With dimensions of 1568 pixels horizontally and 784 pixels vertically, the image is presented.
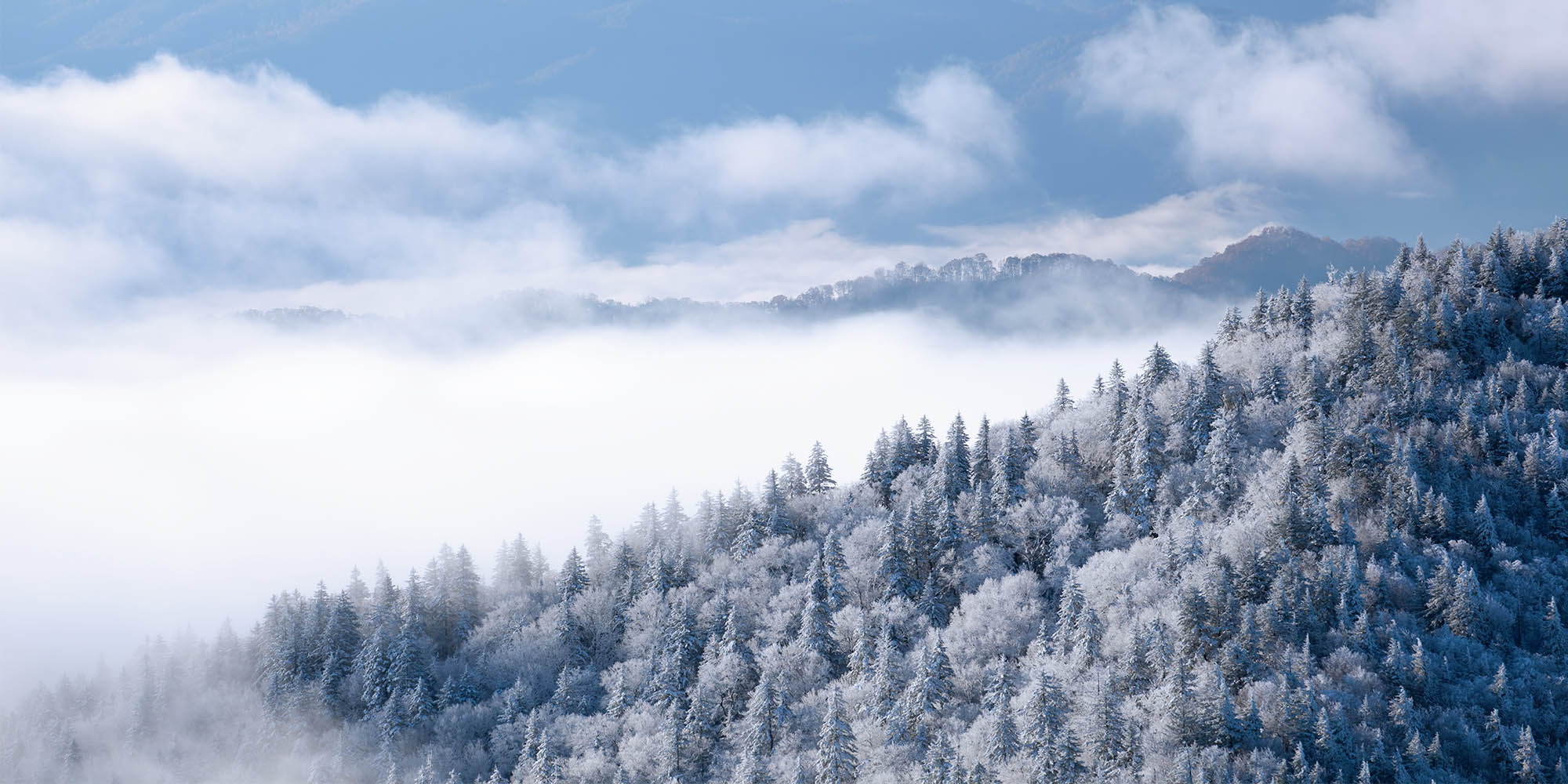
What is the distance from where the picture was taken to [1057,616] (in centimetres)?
10550

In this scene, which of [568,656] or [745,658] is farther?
[568,656]

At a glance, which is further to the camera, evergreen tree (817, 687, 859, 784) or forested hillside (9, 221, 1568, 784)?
evergreen tree (817, 687, 859, 784)

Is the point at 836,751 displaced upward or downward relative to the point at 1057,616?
downward

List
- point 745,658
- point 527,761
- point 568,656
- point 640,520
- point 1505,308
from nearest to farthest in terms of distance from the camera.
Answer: point 527,761 < point 745,658 < point 568,656 < point 1505,308 < point 640,520

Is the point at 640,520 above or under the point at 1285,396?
under

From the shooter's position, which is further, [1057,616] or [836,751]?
[1057,616]

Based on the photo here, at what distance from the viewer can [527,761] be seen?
100062 millimetres

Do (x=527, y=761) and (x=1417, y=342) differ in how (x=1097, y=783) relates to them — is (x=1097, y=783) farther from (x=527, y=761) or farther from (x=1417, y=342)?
(x=1417, y=342)

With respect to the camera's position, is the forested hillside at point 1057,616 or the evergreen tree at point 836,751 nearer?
the forested hillside at point 1057,616

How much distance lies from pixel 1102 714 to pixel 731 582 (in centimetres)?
6201

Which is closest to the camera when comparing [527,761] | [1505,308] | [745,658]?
[527,761]

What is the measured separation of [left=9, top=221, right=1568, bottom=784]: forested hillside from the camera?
80312 millimetres

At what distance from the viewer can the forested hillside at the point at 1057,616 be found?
8031 centimetres

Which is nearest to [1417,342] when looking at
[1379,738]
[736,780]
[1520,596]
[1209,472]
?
[1209,472]
